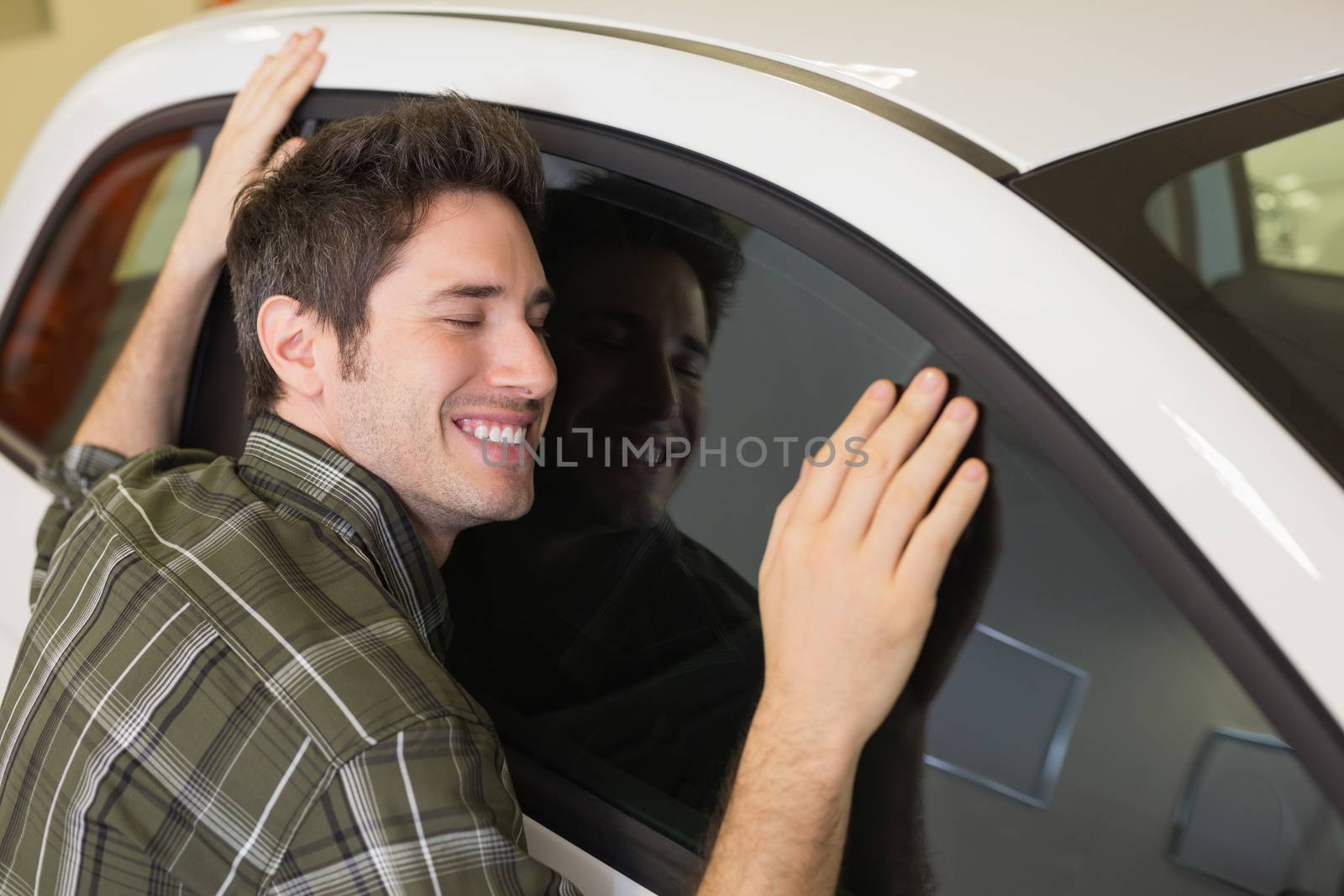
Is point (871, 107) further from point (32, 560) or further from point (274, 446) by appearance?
point (32, 560)

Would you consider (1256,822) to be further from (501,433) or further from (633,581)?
(501,433)

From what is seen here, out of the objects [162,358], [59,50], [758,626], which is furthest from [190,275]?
[59,50]

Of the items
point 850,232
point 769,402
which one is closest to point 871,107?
point 850,232

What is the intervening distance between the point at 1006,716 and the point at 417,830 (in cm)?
51

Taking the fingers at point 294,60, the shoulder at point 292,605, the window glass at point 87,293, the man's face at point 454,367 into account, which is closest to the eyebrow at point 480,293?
the man's face at point 454,367

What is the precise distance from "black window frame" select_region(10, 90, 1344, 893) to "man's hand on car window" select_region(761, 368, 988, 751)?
0.16 ft

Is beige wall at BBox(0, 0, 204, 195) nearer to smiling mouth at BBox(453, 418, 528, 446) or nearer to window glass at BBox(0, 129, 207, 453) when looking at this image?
window glass at BBox(0, 129, 207, 453)

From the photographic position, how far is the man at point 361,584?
38.7 inches

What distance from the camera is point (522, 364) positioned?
1.28 meters

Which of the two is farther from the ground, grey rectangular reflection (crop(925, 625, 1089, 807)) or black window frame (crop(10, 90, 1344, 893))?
black window frame (crop(10, 90, 1344, 893))

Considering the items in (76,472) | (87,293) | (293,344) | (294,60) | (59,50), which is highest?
(59,50)

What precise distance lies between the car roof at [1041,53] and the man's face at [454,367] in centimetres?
28

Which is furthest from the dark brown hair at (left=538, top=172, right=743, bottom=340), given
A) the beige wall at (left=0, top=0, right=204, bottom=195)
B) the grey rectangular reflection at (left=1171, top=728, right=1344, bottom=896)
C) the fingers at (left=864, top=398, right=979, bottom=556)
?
the beige wall at (left=0, top=0, right=204, bottom=195)

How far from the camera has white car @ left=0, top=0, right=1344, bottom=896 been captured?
81 centimetres
